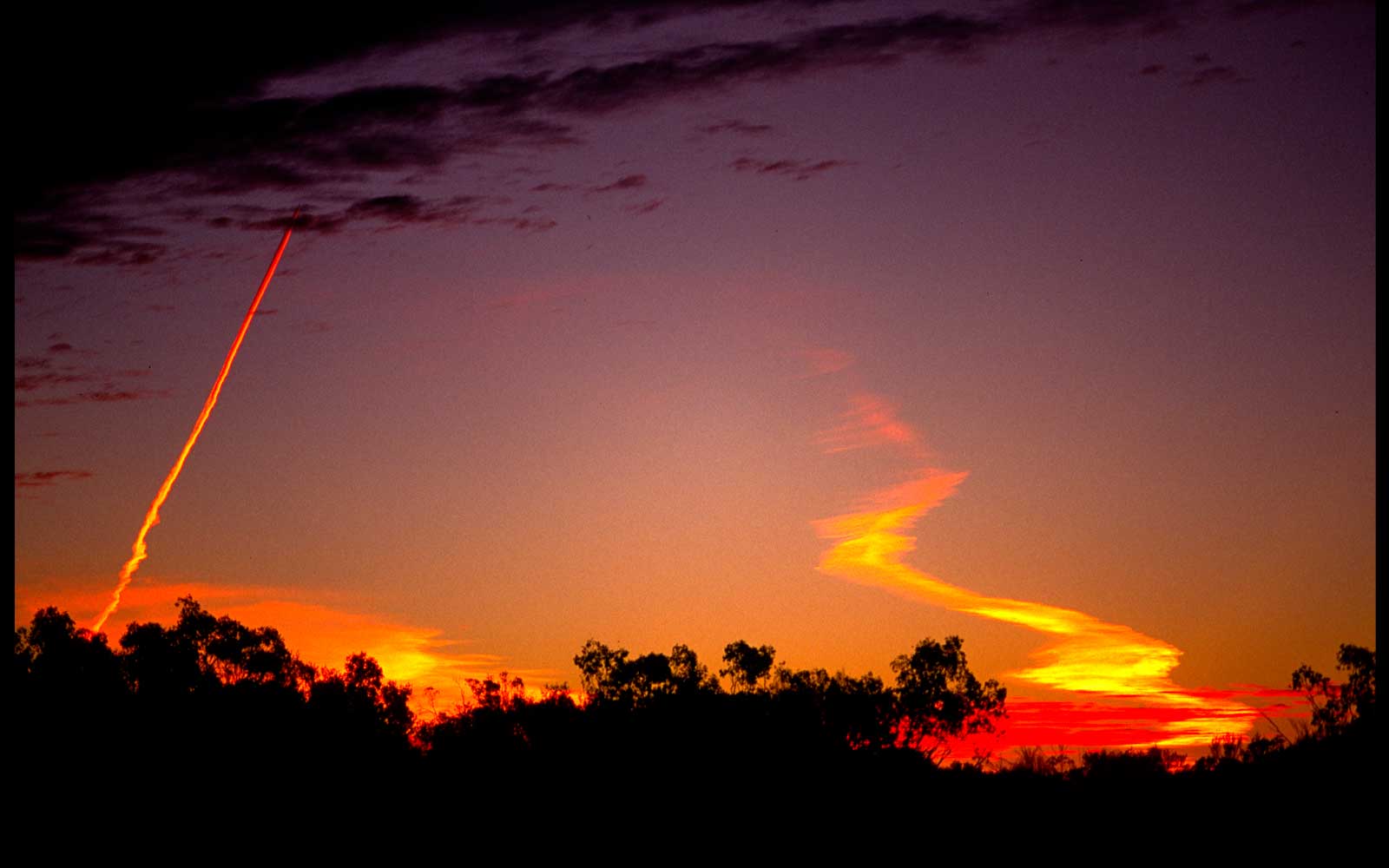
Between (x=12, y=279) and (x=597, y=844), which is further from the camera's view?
(x=597, y=844)

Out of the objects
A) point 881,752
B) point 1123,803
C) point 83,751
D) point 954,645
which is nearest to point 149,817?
point 83,751

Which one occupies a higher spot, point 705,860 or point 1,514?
point 1,514

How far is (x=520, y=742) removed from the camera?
5078 cm

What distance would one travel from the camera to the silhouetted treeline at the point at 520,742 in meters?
33.0

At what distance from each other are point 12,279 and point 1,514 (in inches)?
153

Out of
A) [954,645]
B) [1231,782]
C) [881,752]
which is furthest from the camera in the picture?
[954,645]

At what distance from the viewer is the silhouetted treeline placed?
108 feet

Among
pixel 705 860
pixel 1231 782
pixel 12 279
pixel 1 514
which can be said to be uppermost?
pixel 12 279

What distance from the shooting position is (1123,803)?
93.6 feet

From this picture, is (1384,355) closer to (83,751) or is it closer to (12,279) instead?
(12,279)

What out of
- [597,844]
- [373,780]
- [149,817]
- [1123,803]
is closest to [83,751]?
[149,817]

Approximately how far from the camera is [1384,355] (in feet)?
56.3

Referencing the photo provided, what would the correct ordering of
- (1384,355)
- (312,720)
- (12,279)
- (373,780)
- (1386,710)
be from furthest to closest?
(312,720), (373,780), (12,279), (1386,710), (1384,355)

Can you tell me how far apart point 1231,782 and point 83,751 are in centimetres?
3363
